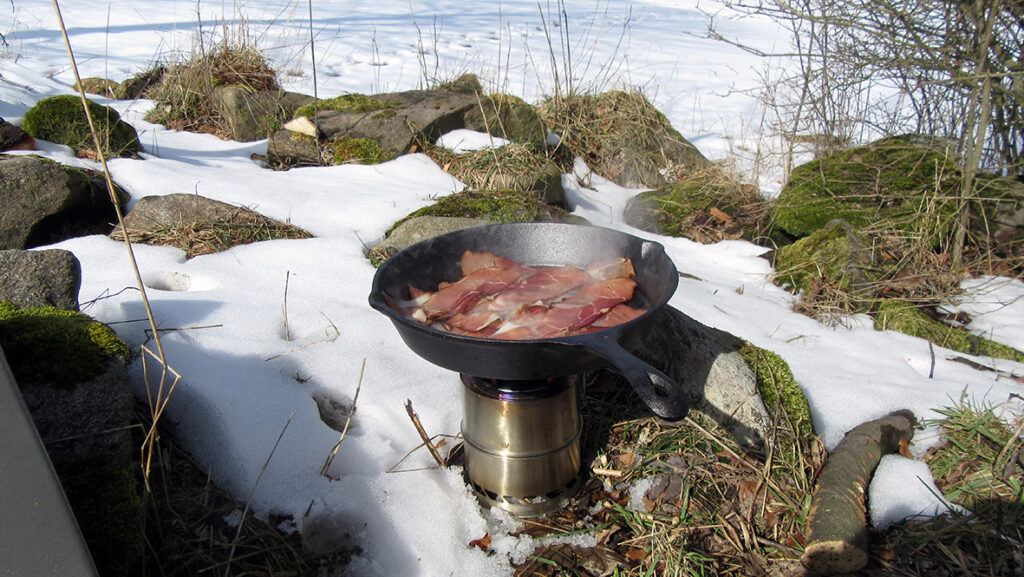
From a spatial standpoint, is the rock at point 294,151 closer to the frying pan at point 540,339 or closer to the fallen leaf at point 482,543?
the frying pan at point 540,339

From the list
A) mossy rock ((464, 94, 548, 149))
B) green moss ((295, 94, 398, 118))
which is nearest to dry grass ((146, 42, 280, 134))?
green moss ((295, 94, 398, 118))

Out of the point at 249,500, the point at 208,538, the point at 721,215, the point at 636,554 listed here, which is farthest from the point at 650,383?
the point at 721,215

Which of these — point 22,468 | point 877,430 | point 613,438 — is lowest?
point 613,438

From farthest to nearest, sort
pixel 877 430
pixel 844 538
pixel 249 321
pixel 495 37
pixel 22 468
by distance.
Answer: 1. pixel 495 37
2. pixel 249 321
3. pixel 877 430
4. pixel 844 538
5. pixel 22 468

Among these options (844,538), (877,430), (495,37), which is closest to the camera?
(844,538)

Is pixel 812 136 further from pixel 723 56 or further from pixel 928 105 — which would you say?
pixel 723 56

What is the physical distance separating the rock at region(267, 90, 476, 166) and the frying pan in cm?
335

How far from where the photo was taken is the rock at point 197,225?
360 centimetres

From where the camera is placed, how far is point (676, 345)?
2.58m

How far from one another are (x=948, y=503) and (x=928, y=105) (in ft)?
13.3

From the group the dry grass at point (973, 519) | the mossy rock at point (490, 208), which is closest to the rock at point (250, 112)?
the mossy rock at point (490, 208)

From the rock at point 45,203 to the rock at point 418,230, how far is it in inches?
64.2

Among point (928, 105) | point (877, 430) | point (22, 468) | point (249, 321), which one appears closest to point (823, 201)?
point (928, 105)

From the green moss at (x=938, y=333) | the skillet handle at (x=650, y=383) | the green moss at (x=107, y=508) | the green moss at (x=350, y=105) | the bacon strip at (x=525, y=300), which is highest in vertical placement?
the green moss at (x=350, y=105)
